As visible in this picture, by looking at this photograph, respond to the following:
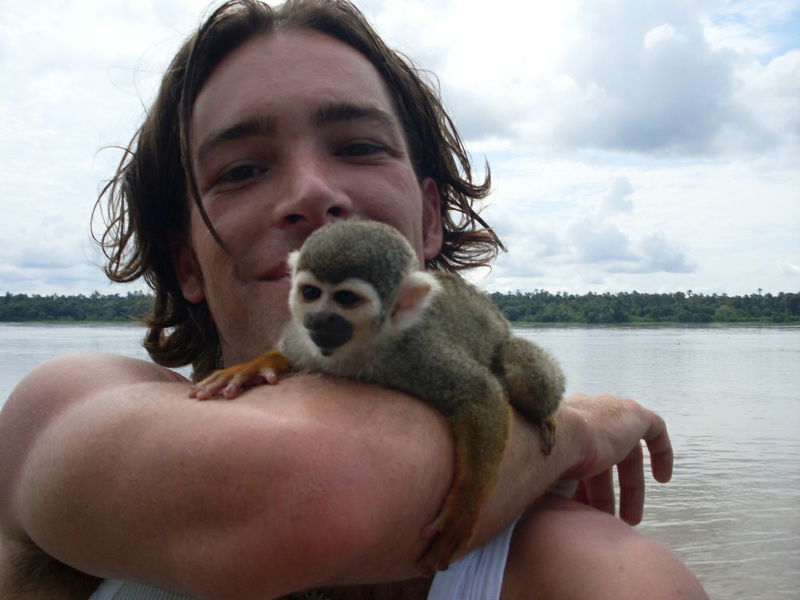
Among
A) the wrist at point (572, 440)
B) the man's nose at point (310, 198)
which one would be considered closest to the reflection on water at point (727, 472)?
the wrist at point (572, 440)

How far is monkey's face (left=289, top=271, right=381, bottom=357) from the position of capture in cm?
201

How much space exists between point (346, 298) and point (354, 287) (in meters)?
0.07

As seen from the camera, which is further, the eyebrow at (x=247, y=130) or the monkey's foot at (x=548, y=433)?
the eyebrow at (x=247, y=130)

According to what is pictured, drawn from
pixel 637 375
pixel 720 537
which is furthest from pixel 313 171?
pixel 637 375

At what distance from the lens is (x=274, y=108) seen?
2.38 m

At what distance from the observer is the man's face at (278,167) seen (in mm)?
2367

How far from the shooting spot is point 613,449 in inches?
99.7

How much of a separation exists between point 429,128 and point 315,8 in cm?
91

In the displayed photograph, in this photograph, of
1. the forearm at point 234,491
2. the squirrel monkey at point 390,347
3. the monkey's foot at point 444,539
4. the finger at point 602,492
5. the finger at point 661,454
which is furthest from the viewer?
the finger at point 661,454

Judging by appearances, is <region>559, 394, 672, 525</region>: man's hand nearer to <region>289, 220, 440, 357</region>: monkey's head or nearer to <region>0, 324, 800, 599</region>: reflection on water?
<region>289, 220, 440, 357</region>: monkey's head

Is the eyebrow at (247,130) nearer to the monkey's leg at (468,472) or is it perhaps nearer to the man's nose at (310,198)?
the man's nose at (310,198)

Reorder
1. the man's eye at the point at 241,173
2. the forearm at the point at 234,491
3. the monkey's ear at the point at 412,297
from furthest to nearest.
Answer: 1. the man's eye at the point at 241,173
2. the monkey's ear at the point at 412,297
3. the forearm at the point at 234,491

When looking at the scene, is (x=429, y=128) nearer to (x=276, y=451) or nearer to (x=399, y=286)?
(x=399, y=286)

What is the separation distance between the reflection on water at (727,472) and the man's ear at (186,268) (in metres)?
3.62
